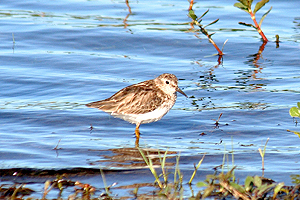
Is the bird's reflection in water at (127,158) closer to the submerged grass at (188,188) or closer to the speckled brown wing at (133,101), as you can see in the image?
the submerged grass at (188,188)

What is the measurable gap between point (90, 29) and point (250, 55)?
535 centimetres

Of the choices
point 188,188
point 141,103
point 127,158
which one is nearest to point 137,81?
point 141,103

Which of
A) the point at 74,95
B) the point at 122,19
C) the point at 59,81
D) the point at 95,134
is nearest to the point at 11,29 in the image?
the point at 122,19

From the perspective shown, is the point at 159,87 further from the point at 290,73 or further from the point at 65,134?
the point at 290,73

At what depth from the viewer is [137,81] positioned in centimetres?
1201

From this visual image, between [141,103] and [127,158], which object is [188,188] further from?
[141,103]

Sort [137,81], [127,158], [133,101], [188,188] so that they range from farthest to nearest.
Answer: [137,81] → [133,101] → [127,158] → [188,188]

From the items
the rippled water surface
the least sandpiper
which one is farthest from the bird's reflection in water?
the least sandpiper

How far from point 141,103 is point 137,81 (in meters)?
2.74

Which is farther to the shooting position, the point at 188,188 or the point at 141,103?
the point at 141,103

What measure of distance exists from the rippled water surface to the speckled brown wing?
460 mm

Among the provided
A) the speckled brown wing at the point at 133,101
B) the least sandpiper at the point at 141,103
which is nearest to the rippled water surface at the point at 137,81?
the least sandpiper at the point at 141,103

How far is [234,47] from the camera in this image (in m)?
14.5

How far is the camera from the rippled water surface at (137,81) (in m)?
7.72
